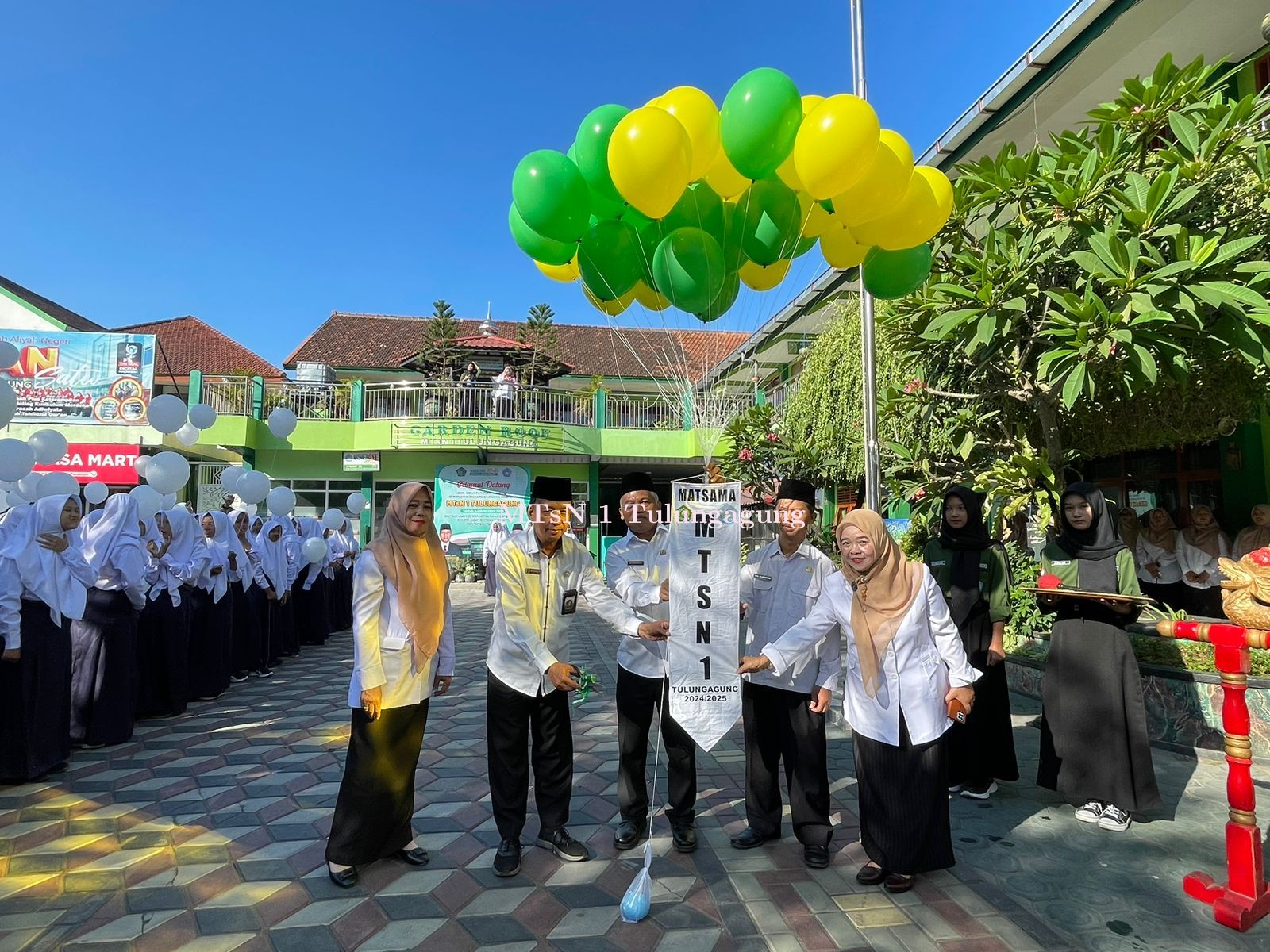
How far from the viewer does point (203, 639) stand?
613 centimetres

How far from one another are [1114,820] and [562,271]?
430cm

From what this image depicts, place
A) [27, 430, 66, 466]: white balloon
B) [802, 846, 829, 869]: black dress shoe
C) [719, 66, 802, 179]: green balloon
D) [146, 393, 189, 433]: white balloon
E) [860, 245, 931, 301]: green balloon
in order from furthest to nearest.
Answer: [146, 393, 189, 433]: white balloon, [27, 430, 66, 466]: white balloon, [860, 245, 931, 301]: green balloon, [719, 66, 802, 179]: green balloon, [802, 846, 829, 869]: black dress shoe

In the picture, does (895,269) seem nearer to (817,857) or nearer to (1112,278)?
(1112,278)

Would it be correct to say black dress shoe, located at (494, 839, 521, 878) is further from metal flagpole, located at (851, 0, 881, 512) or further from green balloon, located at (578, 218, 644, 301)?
metal flagpole, located at (851, 0, 881, 512)

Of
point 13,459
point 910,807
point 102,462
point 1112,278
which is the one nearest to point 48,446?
point 13,459

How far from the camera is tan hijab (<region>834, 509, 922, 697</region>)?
2.85 m

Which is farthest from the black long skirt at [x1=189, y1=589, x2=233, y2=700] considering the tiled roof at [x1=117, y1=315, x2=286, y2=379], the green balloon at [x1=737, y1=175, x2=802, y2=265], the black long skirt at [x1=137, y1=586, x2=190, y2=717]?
the tiled roof at [x1=117, y1=315, x2=286, y2=379]

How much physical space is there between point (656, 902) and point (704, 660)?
38.3 inches

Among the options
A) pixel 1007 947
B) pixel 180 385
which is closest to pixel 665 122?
pixel 1007 947

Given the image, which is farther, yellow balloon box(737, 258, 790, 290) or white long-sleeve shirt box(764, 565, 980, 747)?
yellow balloon box(737, 258, 790, 290)

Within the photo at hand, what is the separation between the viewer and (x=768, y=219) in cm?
391

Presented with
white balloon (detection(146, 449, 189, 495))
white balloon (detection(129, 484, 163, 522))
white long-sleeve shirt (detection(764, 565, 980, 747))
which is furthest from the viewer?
white balloon (detection(146, 449, 189, 495))

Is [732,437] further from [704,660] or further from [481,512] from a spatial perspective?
[481,512]

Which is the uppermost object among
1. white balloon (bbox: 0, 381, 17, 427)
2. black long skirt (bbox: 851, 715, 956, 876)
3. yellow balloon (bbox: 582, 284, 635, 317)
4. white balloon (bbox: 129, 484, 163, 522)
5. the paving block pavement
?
yellow balloon (bbox: 582, 284, 635, 317)
